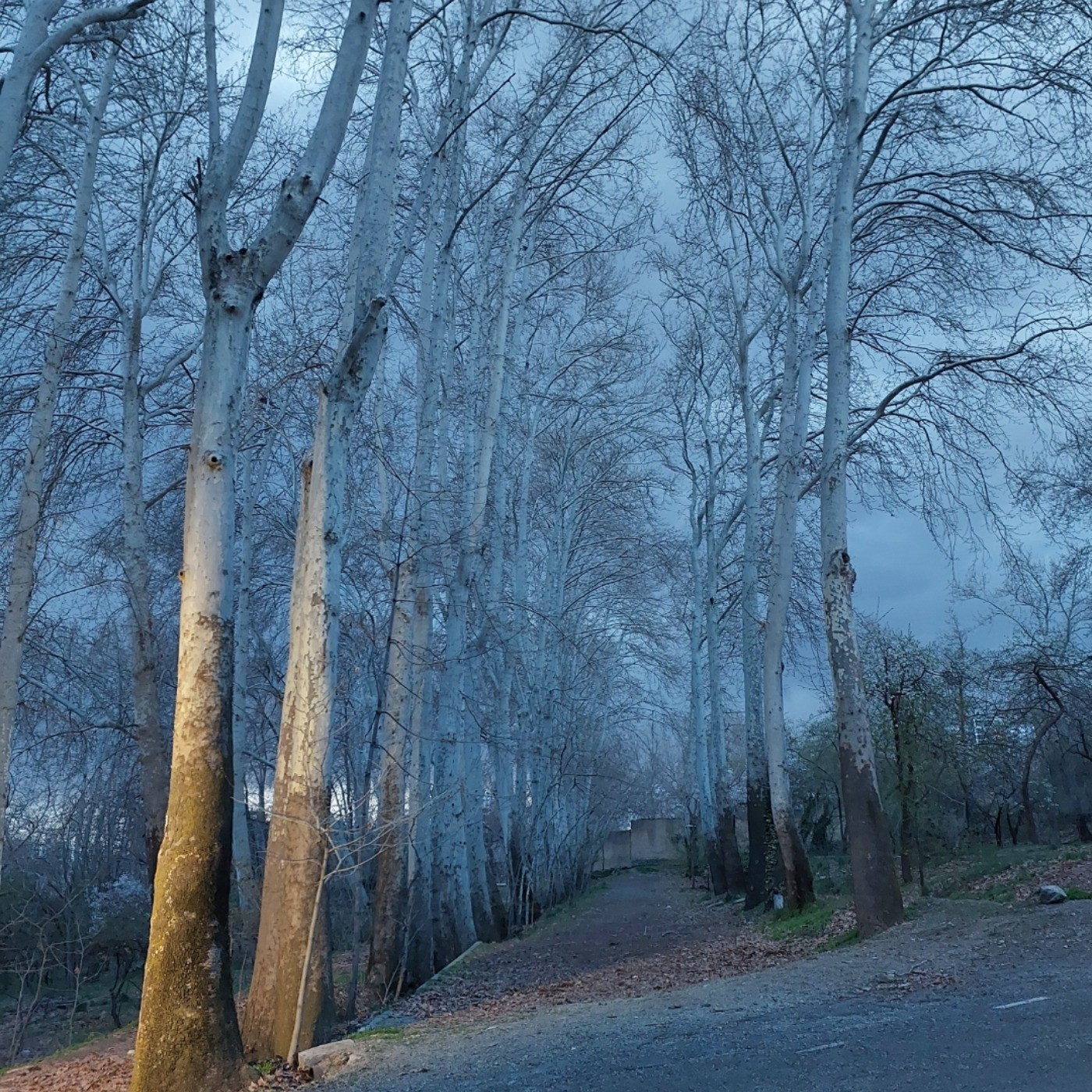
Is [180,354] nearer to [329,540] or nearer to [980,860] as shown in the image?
[329,540]

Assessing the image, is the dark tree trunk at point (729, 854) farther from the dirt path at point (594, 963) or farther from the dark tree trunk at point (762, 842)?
the dark tree trunk at point (762, 842)

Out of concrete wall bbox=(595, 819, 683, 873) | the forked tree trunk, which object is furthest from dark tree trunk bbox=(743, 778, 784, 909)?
concrete wall bbox=(595, 819, 683, 873)

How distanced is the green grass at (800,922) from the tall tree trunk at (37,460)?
28.4 ft

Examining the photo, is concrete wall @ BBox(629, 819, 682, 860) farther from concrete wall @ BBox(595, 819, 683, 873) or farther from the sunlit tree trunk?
the sunlit tree trunk

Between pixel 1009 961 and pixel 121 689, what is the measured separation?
48.6 feet

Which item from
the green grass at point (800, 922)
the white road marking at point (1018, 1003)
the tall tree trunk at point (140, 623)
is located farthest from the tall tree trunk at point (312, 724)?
the green grass at point (800, 922)

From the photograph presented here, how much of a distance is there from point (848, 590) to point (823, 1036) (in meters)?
5.38

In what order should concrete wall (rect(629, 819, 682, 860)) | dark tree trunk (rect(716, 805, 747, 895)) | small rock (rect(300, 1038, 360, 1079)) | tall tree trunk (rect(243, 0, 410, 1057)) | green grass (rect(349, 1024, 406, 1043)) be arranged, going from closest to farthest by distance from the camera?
small rock (rect(300, 1038, 360, 1079)) < tall tree trunk (rect(243, 0, 410, 1057)) < green grass (rect(349, 1024, 406, 1043)) < dark tree trunk (rect(716, 805, 747, 895)) < concrete wall (rect(629, 819, 682, 860))

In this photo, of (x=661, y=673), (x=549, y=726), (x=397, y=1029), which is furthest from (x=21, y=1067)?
(x=661, y=673)

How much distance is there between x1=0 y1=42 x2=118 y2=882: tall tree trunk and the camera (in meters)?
10.3

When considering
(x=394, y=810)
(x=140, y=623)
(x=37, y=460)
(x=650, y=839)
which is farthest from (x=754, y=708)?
(x=650, y=839)

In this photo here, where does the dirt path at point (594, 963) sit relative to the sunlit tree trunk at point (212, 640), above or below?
below

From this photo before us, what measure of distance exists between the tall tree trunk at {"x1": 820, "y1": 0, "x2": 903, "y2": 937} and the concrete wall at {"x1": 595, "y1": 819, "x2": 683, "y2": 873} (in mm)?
54452

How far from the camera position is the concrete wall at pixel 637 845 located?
210 ft
